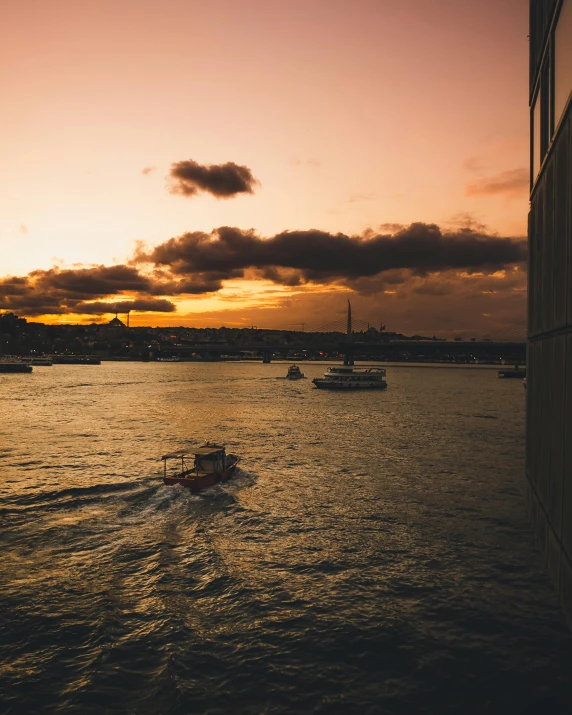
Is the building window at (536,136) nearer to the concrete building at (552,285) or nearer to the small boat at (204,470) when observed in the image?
the concrete building at (552,285)

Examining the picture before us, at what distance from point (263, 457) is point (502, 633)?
32.7 m

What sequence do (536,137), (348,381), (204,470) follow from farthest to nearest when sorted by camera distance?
(348,381) < (204,470) < (536,137)

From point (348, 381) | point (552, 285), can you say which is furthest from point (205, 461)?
point (348, 381)

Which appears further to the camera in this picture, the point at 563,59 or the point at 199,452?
the point at 199,452

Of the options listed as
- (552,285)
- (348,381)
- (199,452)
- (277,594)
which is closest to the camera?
(552,285)

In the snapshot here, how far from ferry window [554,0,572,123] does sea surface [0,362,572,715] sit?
15529 millimetres

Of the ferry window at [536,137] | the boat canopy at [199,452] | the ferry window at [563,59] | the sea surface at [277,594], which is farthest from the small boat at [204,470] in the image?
the ferry window at [563,59]

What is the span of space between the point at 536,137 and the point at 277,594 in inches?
772

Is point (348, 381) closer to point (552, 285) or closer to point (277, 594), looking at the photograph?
point (277, 594)

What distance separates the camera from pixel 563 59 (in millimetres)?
15523

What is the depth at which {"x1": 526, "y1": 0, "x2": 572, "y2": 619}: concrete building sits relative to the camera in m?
14.4

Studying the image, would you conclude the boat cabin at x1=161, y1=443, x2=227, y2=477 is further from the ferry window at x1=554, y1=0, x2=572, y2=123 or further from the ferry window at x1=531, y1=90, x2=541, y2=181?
the ferry window at x1=554, y1=0, x2=572, y2=123

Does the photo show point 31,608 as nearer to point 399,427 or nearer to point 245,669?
point 245,669

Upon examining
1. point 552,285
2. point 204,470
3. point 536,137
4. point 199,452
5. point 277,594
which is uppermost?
point 536,137
